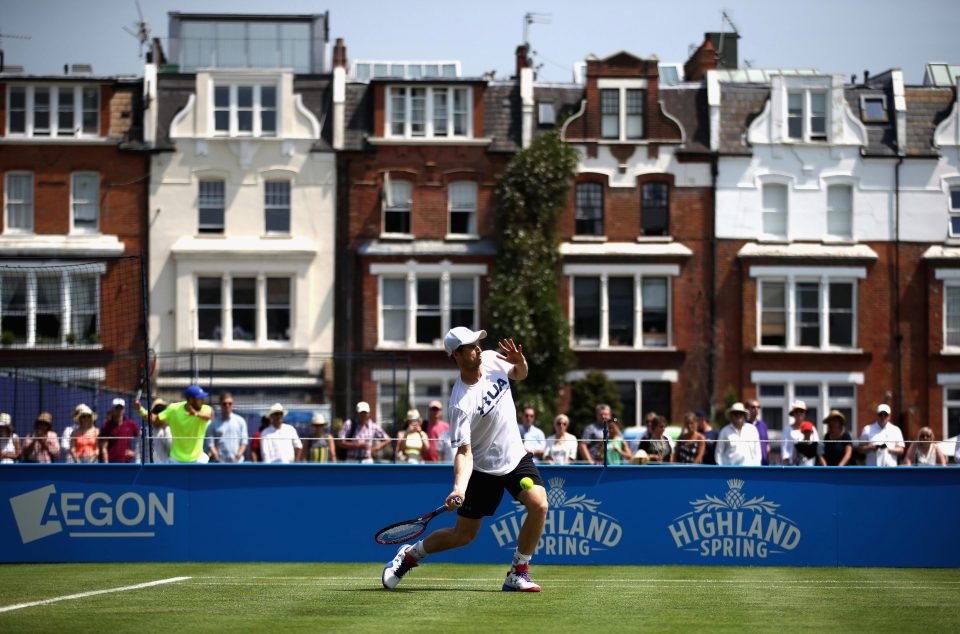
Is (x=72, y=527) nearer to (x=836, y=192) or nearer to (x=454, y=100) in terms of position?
(x=454, y=100)

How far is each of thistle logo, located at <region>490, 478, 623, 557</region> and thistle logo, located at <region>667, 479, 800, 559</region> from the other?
801 mm

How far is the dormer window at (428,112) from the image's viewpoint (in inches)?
1769

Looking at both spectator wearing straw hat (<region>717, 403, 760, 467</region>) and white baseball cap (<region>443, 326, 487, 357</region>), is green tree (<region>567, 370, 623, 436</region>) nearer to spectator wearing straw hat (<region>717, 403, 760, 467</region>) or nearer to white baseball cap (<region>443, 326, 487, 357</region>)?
spectator wearing straw hat (<region>717, 403, 760, 467</region>)

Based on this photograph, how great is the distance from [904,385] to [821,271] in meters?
4.61

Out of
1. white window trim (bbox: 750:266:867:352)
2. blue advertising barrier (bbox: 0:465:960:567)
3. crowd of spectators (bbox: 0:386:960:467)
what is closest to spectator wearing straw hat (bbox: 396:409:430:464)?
crowd of spectators (bbox: 0:386:960:467)

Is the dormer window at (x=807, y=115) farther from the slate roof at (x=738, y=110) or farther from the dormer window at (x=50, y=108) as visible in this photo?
the dormer window at (x=50, y=108)

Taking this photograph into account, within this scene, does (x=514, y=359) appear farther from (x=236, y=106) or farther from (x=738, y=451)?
(x=236, y=106)

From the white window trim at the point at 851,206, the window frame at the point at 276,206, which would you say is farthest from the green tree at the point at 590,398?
the window frame at the point at 276,206

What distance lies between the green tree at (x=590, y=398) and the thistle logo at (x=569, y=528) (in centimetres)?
2557

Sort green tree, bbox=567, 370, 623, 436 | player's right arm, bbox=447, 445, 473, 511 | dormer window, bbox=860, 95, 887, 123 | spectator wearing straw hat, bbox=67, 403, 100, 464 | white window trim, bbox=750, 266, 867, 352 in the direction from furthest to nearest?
1. dormer window, bbox=860, 95, 887, 123
2. white window trim, bbox=750, 266, 867, 352
3. green tree, bbox=567, 370, 623, 436
4. spectator wearing straw hat, bbox=67, 403, 100, 464
5. player's right arm, bbox=447, 445, 473, 511

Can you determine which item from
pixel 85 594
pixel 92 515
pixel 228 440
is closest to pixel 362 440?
pixel 228 440

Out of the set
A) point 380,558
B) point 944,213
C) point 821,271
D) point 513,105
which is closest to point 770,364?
point 821,271

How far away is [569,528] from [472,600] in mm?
5972

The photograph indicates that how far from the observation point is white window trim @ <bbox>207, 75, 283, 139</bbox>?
44.7 meters
